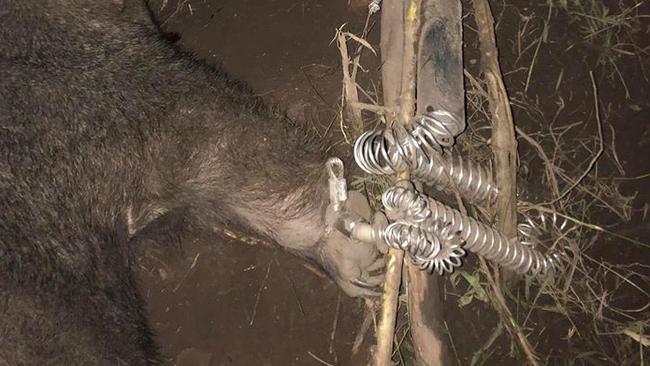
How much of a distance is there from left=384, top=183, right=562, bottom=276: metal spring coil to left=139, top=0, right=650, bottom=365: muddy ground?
0.88ft

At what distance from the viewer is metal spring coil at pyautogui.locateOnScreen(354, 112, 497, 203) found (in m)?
2.07

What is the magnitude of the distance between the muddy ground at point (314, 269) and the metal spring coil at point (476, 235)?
0.88 feet

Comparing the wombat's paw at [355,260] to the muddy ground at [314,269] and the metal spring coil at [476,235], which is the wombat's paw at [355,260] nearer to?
the metal spring coil at [476,235]

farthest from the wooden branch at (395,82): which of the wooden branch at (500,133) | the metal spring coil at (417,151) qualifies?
the wooden branch at (500,133)

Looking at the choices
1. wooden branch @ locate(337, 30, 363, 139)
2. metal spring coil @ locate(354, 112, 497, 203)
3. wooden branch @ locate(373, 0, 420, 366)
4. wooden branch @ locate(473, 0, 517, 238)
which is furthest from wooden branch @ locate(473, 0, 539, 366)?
wooden branch @ locate(337, 30, 363, 139)

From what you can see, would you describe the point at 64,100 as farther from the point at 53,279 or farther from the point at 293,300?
the point at 293,300

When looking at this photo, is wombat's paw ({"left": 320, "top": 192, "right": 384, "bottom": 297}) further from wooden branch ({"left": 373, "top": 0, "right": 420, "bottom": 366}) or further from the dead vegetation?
the dead vegetation

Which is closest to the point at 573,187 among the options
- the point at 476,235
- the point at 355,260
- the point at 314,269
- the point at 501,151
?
the point at 501,151

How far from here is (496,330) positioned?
247cm

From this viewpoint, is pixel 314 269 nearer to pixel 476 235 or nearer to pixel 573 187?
pixel 476 235

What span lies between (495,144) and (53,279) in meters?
1.31

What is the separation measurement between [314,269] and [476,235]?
68 cm

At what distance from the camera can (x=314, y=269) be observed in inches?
103

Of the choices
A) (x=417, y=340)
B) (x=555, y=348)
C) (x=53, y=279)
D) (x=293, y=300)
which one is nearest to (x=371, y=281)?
(x=417, y=340)
